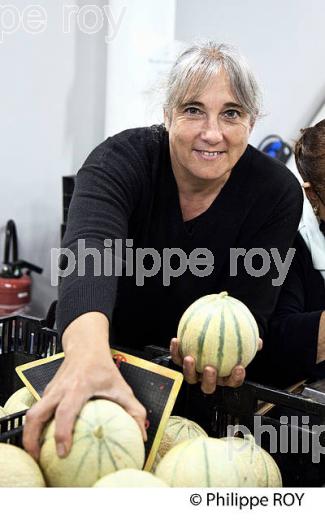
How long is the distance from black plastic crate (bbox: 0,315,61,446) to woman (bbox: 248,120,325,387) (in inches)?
21.6

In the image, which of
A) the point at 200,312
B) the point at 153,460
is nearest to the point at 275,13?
the point at 200,312

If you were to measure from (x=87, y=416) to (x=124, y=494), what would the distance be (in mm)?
146

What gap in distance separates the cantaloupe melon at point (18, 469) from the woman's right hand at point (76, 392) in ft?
0.08

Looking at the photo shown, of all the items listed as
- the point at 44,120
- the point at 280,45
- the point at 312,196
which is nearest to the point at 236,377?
the point at 312,196

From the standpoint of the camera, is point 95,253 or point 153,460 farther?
point 95,253

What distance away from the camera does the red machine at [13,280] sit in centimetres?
343

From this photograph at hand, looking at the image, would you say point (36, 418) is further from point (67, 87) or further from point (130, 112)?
point (67, 87)

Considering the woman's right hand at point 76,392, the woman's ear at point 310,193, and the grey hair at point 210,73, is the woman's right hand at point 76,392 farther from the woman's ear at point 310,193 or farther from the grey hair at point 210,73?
the woman's ear at point 310,193

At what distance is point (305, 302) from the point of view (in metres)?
1.64

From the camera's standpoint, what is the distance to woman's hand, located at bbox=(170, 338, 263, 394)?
1162 mm

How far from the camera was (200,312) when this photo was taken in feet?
3.90

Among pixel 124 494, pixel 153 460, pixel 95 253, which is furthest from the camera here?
pixel 95 253

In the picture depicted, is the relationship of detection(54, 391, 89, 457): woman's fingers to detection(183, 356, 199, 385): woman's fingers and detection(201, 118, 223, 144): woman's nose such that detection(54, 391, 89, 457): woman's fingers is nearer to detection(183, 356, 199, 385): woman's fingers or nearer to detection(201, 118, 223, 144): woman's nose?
detection(183, 356, 199, 385): woman's fingers

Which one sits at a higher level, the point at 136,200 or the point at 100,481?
the point at 136,200
